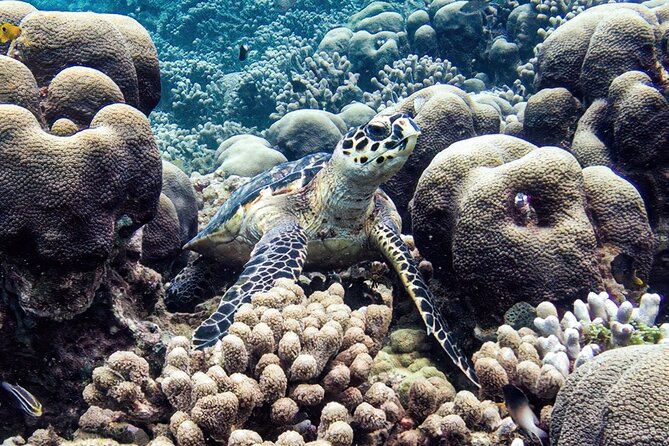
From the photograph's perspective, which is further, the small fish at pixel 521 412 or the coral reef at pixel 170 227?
the coral reef at pixel 170 227

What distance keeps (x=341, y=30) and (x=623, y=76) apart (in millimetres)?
10586

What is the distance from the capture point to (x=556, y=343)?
7.83ft

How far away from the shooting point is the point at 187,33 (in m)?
18.1

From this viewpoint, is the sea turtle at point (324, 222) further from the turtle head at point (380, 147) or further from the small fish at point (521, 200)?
the small fish at point (521, 200)

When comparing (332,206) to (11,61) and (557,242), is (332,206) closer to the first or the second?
(557,242)

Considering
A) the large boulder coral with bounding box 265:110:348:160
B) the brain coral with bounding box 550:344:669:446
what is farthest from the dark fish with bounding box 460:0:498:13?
the brain coral with bounding box 550:344:669:446

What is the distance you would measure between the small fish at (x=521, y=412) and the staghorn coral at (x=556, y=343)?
0.21 meters

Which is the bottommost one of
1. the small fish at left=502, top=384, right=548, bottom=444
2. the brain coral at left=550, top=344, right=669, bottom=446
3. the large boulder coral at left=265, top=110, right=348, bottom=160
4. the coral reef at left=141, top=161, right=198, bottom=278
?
the large boulder coral at left=265, top=110, right=348, bottom=160

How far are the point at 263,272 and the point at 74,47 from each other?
1978mm

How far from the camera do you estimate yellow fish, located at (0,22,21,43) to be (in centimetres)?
311

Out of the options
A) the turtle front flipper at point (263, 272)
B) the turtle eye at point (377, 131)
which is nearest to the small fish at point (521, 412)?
the turtle front flipper at point (263, 272)

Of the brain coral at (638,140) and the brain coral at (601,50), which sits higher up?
the brain coral at (601,50)

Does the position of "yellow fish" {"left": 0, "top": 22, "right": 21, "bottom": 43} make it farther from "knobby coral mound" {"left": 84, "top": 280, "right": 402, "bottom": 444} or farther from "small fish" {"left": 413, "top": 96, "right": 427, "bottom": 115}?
"small fish" {"left": 413, "top": 96, "right": 427, "bottom": 115}

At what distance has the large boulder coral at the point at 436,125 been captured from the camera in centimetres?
477
